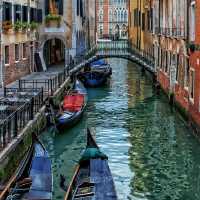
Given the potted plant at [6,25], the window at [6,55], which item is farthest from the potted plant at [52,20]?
the potted plant at [6,25]

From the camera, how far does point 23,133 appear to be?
54.2ft

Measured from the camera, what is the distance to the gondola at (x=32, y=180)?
37.2 ft

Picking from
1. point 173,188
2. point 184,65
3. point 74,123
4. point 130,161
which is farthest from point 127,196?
point 184,65

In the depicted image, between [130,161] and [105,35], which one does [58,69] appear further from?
[105,35]

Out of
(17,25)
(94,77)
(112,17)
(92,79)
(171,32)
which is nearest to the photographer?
(171,32)

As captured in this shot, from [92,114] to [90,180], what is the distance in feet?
42.1

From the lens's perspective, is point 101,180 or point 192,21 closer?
point 101,180

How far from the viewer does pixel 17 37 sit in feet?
95.1

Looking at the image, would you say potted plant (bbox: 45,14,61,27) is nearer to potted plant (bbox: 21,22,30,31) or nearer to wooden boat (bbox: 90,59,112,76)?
potted plant (bbox: 21,22,30,31)

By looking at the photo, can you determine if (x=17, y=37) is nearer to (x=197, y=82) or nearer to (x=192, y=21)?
(x=192, y=21)

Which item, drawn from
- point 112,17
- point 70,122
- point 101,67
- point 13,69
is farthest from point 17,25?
point 112,17

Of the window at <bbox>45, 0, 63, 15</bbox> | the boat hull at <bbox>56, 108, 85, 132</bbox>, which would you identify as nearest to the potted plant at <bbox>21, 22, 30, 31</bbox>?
the window at <bbox>45, 0, 63, 15</bbox>

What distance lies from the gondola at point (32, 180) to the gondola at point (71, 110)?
271 inches

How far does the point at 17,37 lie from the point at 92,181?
58.6 ft
